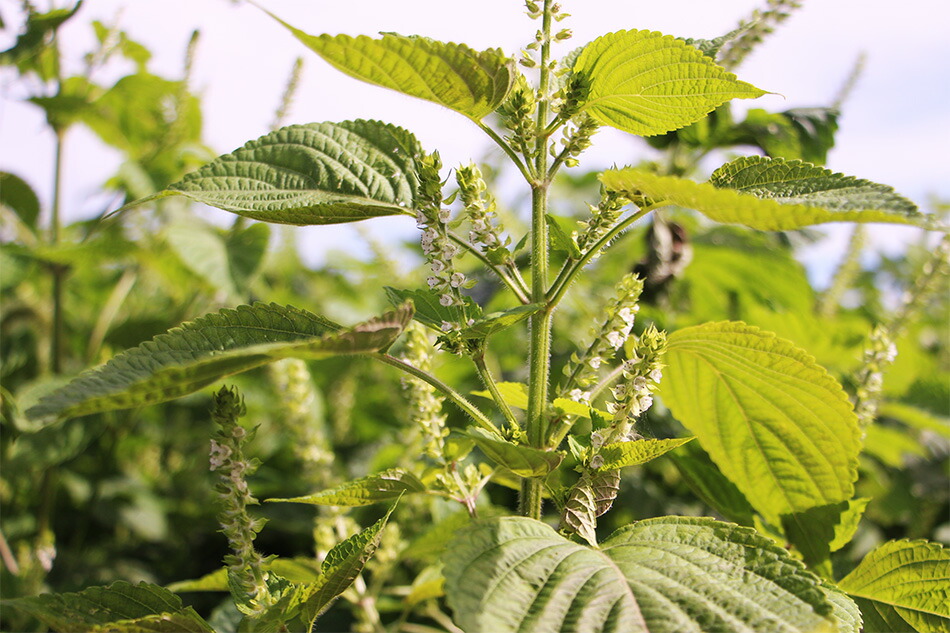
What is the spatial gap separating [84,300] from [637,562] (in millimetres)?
4386

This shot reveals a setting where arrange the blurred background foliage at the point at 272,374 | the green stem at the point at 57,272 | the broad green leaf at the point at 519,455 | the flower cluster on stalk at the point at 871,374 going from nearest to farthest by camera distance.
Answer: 1. the broad green leaf at the point at 519,455
2. the flower cluster on stalk at the point at 871,374
3. the blurred background foliage at the point at 272,374
4. the green stem at the point at 57,272

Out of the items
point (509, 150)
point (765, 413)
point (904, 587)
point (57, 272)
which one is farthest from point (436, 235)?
point (57, 272)

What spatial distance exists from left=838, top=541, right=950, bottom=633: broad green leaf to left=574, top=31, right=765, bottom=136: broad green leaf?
0.84 metres

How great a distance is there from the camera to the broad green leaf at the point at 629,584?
849 millimetres

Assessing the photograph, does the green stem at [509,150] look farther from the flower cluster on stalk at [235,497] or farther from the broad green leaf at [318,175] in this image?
the flower cluster on stalk at [235,497]

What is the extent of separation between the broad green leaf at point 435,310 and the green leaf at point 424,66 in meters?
0.30

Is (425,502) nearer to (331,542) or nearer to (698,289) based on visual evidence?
(331,542)

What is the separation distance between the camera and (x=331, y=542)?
1.57m

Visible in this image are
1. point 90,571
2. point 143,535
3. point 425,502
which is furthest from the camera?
point 143,535

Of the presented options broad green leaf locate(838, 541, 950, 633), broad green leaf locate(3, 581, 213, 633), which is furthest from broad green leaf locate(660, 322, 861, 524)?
broad green leaf locate(3, 581, 213, 633)

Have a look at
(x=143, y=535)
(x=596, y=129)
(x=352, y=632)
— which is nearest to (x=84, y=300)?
(x=143, y=535)

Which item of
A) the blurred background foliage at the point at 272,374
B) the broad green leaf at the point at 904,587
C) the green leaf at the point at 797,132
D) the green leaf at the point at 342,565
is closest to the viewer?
the green leaf at the point at 342,565

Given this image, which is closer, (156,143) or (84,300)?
(156,143)

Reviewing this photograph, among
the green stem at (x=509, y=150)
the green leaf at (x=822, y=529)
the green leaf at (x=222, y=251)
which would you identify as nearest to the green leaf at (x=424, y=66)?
the green stem at (x=509, y=150)
